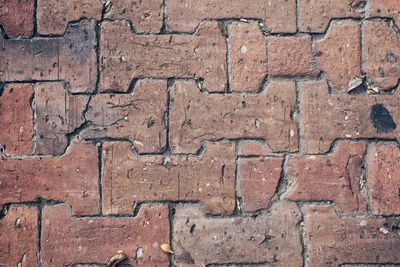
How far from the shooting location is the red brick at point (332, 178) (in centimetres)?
217

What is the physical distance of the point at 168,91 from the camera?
7.16 ft

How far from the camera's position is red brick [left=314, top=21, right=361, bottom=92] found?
7.23 ft

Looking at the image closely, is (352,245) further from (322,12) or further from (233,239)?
(322,12)

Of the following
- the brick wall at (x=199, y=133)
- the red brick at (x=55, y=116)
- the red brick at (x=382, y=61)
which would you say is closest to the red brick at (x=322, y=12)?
the brick wall at (x=199, y=133)

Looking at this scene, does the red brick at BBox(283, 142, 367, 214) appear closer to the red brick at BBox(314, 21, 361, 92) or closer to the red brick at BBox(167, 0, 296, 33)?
the red brick at BBox(314, 21, 361, 92)

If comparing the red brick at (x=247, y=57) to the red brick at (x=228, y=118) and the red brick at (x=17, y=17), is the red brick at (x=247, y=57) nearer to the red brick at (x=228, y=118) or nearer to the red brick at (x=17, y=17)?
the red brick at (x=228, y=118)

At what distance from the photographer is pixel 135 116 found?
217 cm

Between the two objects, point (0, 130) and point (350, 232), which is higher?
point (0, 130)

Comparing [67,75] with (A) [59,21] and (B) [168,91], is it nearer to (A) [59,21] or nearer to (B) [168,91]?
(A) [59,21]

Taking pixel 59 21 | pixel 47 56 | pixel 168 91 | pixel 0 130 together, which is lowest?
pixel 0 130

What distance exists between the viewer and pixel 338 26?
7.28ft

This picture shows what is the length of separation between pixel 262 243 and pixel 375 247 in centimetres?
43

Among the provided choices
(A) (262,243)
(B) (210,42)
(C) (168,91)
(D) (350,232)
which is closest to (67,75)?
(C) (168,91)

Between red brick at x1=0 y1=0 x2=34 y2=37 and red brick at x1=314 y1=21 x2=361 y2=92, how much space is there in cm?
113
